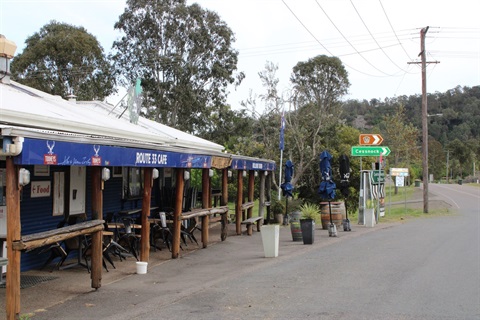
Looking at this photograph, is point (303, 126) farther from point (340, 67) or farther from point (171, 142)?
point (340, 67)

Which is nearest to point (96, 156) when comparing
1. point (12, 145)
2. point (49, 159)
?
point (49, 159)

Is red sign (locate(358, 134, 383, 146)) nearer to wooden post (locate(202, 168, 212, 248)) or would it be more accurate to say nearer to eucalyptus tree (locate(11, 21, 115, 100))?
wooden post (locate(202, 168, 212, 248))

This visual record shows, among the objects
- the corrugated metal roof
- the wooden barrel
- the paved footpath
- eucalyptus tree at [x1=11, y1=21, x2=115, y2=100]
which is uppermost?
eucalyptus tree at [x1=11, y1=21, x2=115, y2=100]

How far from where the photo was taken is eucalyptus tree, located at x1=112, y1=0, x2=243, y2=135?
109 ft

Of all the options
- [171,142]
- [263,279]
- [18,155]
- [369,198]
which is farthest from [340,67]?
[18,155]

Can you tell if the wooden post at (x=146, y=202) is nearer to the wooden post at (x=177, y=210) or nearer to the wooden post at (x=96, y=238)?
the wooden post at (x=177, y=210)

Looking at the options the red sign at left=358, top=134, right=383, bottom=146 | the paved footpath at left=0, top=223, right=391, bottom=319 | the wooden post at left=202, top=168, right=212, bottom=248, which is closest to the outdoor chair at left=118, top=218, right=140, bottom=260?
the paved footpath at left=0, top=223, right=391, bottom=319

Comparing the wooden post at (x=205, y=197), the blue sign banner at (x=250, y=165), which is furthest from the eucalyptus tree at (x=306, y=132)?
the wooden post at (x=205, y=197)

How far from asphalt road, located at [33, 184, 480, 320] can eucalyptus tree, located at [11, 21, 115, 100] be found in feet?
71.9

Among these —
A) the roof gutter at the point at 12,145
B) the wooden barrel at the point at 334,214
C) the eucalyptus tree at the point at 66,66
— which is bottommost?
the wooden barrel at the point at 334,214

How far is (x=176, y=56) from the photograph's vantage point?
108ft

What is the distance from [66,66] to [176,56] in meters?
6.86

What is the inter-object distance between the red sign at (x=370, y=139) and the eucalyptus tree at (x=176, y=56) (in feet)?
42.2

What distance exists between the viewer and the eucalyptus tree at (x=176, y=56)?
33.2m
